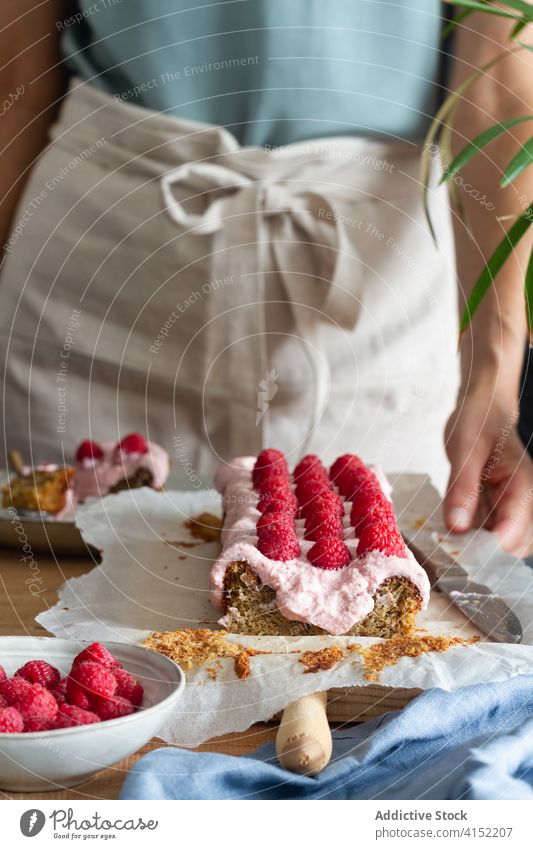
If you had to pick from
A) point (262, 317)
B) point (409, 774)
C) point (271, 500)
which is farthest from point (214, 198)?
point (409, 774)

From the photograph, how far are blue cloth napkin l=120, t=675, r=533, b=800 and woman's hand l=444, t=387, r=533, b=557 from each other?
1.79 ft

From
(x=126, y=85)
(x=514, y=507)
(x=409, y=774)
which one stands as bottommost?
(x=409, y=774)

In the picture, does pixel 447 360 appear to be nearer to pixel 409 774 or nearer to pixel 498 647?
pixel 498 647

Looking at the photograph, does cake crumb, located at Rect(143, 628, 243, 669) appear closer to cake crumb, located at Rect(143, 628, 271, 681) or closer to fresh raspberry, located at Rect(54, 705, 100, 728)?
cake crumb, located at Rect(143, 628, 271, 681)

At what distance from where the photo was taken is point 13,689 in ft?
2.45

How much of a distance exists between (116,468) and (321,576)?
1.84 ft

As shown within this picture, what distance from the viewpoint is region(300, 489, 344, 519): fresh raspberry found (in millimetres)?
1146

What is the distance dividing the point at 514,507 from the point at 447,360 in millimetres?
636

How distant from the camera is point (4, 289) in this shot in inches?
74.8

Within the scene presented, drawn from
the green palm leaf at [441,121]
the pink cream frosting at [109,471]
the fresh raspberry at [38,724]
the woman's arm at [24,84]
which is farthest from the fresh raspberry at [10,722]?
the woman's arm at [24,84]

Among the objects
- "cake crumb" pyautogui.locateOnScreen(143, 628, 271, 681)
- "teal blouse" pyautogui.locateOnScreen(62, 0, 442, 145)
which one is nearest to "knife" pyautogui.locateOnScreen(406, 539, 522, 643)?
"cake crumb" pyautogui.locateOnScreen(143, 628, 271, 681)

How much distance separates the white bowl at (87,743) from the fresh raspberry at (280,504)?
1.18ft

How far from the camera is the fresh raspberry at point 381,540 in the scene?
1.02m

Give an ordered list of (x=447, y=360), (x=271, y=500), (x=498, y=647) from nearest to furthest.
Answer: (x=498, y=647)
(x=271, y=500)
(x=447, y=360)
